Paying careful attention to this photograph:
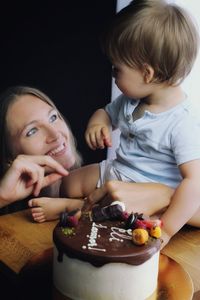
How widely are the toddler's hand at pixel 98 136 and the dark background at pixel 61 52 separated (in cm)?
4

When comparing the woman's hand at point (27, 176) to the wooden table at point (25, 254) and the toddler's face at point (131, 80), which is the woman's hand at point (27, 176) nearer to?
the wooden table at point (25, 254)

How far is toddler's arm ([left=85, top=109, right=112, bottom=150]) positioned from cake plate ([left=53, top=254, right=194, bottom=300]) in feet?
1.01

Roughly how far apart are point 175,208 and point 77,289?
0.87ft

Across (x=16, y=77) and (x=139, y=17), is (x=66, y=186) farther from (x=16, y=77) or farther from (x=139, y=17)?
(x=139, y=17)

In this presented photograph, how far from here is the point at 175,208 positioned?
83 centimetres

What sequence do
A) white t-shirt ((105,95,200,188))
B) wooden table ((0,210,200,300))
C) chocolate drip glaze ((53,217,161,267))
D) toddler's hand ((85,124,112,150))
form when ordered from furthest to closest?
1. toddler's hand ((85,124,112,150))
2. white t-shirt ((105,95,200,188))
3. wooden table ((0,210,200,300))
4. chocolate drip glaze ((53,217,161,267))

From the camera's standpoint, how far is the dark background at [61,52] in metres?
0.90

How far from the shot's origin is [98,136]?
968 millimetres

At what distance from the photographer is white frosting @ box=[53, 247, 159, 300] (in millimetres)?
635

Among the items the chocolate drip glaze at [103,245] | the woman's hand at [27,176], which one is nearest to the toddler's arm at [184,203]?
the chocolate drip glaze at [103,245]

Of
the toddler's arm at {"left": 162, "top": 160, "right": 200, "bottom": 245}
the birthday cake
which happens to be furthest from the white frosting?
the toddler's arm at {"left": 162, "top": 160, "right": 200, "bottom": 245}

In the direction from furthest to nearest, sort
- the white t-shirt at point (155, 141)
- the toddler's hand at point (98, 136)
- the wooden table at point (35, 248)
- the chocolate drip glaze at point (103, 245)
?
the toddler's hand at point (98, 136)
the white t-shirt at point (155, 141)
the wooden table at point (35, 248)
the chocolate drip glaze at point (103, 245)

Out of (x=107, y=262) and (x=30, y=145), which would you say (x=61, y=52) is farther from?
(x=107, y=262)

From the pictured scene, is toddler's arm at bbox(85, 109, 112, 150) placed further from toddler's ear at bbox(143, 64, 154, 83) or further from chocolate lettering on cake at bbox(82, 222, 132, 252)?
chocolate lettering on cake at bbox(82, 222, 132, 252)
